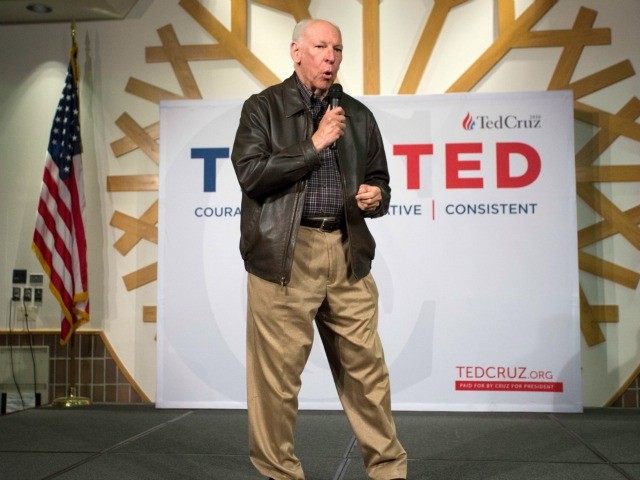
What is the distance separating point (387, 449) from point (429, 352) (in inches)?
79.6

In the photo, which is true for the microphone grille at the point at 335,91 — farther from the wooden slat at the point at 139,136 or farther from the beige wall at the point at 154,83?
the wooden slat at the point at 139,136

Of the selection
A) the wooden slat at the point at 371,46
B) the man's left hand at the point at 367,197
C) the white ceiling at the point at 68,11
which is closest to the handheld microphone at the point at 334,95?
the man's left hand at the point at 367,197

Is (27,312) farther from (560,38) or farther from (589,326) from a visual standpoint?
(560,38)

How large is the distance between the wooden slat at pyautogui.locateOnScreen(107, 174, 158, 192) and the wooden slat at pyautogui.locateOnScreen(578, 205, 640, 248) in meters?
2.80

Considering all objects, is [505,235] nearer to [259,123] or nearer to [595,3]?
[595,3]

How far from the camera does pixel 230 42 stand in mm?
4875

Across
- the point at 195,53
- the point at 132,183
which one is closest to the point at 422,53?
the point at 195,53

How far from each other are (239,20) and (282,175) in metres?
3.14

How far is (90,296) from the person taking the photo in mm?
4875

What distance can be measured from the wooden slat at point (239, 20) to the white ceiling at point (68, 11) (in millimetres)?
692

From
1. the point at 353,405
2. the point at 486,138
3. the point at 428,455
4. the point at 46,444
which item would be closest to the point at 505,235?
the point at 486,138

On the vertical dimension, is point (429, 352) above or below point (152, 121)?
below

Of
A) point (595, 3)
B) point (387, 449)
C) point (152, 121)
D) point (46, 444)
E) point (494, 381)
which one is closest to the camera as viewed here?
point (387, 449)

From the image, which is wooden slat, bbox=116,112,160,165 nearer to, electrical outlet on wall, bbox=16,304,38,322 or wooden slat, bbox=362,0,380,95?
electrical outlet on wall, bbox=16,304,38,322
